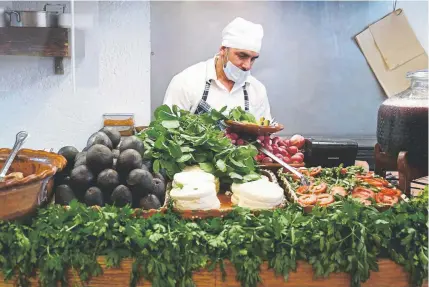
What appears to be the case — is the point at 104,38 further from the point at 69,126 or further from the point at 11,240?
the point at 11,240

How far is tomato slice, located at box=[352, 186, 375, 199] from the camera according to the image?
84.4 inches

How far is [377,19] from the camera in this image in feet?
17.1

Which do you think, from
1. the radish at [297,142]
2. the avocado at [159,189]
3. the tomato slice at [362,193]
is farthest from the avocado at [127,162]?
the radish at [297,142]

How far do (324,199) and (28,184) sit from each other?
45.2 inches

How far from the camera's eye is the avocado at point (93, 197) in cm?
199

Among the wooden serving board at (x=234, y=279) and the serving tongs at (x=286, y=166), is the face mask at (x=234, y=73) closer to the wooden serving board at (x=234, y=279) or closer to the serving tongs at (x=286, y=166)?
the serving tongs at (x=286, y=166)

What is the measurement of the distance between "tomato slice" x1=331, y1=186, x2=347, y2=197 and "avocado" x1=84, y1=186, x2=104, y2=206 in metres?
0.98

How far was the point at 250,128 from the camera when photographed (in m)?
2.74

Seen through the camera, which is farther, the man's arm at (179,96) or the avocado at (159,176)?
the man's arm at (179,96)

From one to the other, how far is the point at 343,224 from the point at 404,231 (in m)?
0.23

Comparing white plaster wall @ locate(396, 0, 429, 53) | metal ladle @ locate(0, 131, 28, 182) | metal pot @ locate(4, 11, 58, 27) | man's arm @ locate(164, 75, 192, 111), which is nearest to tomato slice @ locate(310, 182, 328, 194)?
metal ladle @ locate(0, 131, 28, 182)

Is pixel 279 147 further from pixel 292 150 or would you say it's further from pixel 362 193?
pixel 362 193

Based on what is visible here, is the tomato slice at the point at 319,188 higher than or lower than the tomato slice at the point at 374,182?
lower

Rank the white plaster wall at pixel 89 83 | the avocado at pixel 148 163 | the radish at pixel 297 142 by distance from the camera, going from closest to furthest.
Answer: the avocado at pixel 148 163
the radish at pixel 297 142
the white plaster wall at pixel 89 83
